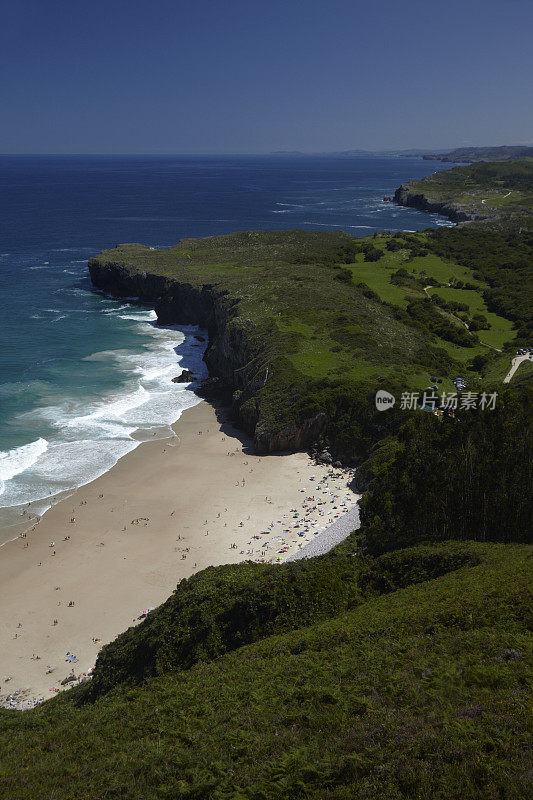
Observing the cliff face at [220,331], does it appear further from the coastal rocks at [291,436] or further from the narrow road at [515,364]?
the narrow road at [515,364]

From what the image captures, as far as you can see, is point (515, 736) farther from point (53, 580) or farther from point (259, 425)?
point (259, 425)

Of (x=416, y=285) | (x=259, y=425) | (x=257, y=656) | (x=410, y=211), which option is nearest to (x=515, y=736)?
(x=257, y=656)

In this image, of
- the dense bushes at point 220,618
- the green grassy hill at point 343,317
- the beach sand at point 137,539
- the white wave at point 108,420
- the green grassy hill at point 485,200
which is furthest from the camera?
the green grassy hill at point 485,200

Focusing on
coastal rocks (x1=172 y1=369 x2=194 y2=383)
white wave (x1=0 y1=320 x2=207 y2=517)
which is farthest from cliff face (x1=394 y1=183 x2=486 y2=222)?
coastal rocks (x1=172 y1=369 x2=194 y2=383)

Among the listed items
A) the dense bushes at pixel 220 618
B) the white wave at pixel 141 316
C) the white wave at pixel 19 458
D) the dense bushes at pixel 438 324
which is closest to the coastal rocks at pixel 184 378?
the white wave at pixel 19 458

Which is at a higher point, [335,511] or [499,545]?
[499,545]

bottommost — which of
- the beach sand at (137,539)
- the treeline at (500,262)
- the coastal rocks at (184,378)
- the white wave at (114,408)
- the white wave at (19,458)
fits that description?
the beach sand at (137,539)

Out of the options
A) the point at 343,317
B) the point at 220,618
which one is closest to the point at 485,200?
the point at 343,317
